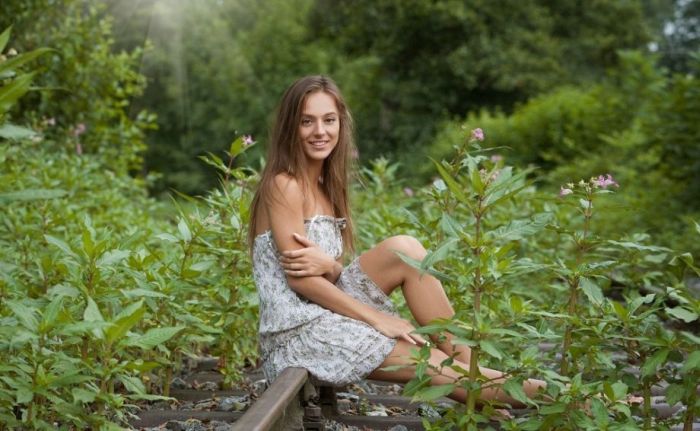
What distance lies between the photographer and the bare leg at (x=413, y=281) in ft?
12.7

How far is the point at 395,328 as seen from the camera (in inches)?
154

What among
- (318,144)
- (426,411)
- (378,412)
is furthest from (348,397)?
(318,144)

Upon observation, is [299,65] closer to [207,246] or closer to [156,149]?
[156,149]

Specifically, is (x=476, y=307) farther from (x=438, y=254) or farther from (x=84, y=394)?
(x=84, y=394)

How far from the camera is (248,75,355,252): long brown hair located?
4.21 m

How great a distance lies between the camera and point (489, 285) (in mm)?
3324

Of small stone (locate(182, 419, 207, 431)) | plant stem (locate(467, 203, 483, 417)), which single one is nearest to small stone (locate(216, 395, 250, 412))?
small stone (locate(182, 419, 207, 431))

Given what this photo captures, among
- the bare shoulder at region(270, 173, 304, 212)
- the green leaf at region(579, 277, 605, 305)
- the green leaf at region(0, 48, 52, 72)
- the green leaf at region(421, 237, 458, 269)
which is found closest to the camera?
the green leaf at region(0, 48, 52, 72)

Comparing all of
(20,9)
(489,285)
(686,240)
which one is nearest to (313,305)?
(489,285)

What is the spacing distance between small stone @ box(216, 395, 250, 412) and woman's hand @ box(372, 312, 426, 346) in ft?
2.16

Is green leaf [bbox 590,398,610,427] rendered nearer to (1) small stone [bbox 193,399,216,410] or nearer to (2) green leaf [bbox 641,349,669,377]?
(2) green leaf [bbox 641,349,669,377]

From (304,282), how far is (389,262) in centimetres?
32

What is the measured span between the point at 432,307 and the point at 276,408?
3.20ft

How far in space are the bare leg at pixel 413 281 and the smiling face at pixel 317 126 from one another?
0.51 metres
